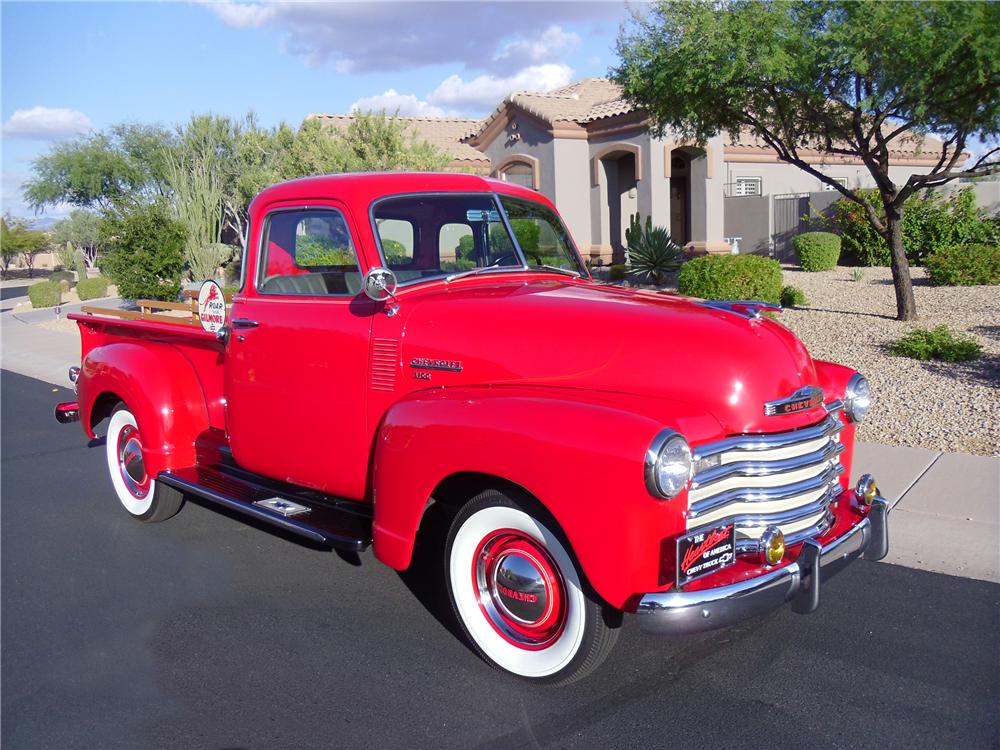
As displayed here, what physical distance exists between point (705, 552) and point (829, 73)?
848 centimetres

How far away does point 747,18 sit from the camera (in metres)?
9.81

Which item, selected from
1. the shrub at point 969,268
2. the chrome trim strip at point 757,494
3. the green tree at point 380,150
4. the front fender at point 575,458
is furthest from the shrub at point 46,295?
the chrome trim strip at point 757,494

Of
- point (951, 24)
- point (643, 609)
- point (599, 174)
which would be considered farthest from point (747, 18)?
point (599, 174)

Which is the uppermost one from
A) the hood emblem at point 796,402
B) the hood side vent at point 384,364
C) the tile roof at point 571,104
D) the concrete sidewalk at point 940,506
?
the tile roof at point 571,104

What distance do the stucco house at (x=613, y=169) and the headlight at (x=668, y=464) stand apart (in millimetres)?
15563

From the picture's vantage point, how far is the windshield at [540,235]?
470 centimetres

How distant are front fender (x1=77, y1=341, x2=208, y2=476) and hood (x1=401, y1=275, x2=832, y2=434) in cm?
203

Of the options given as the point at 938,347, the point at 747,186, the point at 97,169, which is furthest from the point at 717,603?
the point at 97,169

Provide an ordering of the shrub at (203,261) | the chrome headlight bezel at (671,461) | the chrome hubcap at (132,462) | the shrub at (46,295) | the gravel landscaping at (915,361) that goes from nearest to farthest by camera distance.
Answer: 1. the chrome headlight bezel at (671,461)
2. the chrome hubcap at (132,462)
3. the gravel landscaping at (915,361)
4. the shrub at (203,261)
5. the shrub at (46,295)

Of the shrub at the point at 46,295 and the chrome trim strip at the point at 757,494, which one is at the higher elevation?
the shrub at the point at 46,295

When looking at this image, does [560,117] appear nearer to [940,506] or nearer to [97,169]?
[940,506]

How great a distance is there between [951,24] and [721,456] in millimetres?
7472

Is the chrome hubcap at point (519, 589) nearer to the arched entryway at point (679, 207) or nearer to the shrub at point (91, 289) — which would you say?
the arched entryway at point (679, 207)

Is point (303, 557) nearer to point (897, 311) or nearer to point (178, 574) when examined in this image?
point (178, 574)
